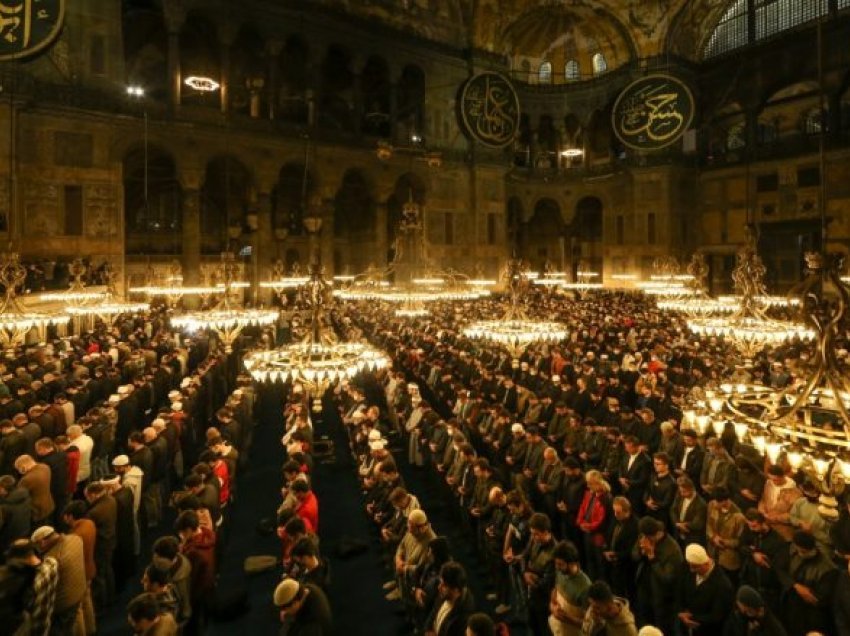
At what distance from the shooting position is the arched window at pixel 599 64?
24.6m

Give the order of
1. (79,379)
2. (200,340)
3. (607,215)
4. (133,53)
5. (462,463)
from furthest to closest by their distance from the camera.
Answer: (607,215)
(133,53)
(200,340)
(79,379)
(462,463)

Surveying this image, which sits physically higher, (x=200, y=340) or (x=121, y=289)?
(x=121, y=289)

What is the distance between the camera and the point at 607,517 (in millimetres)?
4617

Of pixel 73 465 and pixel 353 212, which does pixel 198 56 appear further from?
pixel 73 465

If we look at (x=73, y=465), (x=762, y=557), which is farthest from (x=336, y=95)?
(x=762, y=557)

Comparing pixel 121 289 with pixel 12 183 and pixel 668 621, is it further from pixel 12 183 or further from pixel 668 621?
pixel 668 621

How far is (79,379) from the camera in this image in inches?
322

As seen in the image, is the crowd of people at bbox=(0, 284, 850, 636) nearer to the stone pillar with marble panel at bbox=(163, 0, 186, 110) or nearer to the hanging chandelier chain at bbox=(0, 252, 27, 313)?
the hanging chandelier chain at bbox=(0, 252, 27, 313)

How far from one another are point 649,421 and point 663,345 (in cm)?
486

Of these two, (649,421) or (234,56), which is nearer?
(649,421)

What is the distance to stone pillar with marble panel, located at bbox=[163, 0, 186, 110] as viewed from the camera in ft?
53.1

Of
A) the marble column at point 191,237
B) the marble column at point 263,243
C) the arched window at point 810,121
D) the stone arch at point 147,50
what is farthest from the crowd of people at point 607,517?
the arched window at point 810,121

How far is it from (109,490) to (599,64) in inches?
998

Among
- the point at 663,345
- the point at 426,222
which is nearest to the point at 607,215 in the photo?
the point at 426,222
